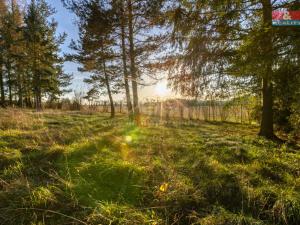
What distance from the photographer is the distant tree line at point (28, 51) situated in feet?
69.9

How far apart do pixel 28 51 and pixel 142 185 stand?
2131 centimetres

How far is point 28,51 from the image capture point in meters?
21.5

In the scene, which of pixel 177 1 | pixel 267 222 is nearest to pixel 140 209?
pixel 267 222

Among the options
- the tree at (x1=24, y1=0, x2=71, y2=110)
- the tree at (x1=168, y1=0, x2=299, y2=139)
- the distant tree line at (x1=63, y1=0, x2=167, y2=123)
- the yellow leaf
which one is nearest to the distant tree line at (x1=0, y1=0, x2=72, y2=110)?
the tree at (x1=24, y1=0, x2=71, y2=110)

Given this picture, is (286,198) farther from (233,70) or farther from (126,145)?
(233,70)

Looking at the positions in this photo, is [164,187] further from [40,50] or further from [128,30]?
[40,50]

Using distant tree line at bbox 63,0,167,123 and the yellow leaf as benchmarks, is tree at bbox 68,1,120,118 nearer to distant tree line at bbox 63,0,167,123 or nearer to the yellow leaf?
distant tree line at bbox 63,0,167,123

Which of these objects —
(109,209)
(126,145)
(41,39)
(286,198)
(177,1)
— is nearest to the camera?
(109,209)

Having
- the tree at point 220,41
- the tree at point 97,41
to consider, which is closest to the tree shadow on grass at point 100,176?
the tree at point 220,41

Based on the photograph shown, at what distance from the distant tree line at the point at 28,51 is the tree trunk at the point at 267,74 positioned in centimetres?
1758

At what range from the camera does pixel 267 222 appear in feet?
9.48

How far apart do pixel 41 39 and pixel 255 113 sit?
18.2 metres

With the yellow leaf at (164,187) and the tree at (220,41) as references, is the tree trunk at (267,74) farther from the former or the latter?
the yellow leaf at (164,187)

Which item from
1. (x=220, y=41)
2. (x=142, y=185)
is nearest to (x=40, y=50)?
(x=220, y=41)
